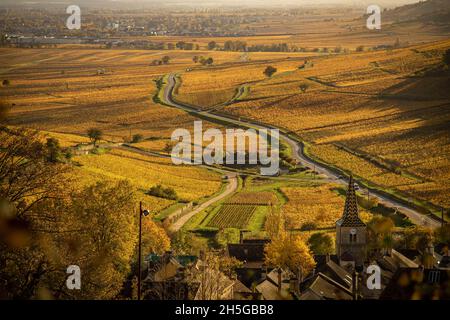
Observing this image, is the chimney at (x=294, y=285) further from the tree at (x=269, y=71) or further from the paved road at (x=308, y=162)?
the tree at (x=269, y=71)

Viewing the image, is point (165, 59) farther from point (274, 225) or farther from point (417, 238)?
point (417, 238)

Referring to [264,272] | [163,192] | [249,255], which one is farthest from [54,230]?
[163,192]

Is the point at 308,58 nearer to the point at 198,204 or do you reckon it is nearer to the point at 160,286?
the point at 198,204

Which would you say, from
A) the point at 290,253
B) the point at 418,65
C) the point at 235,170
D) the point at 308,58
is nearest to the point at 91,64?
the point at 308,58

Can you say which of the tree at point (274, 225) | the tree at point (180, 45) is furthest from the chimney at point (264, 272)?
the tree at point (180, 45)

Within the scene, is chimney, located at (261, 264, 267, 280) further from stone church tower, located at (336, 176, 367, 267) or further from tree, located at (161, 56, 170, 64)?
tree, located at (161, 56, 170, 64)
